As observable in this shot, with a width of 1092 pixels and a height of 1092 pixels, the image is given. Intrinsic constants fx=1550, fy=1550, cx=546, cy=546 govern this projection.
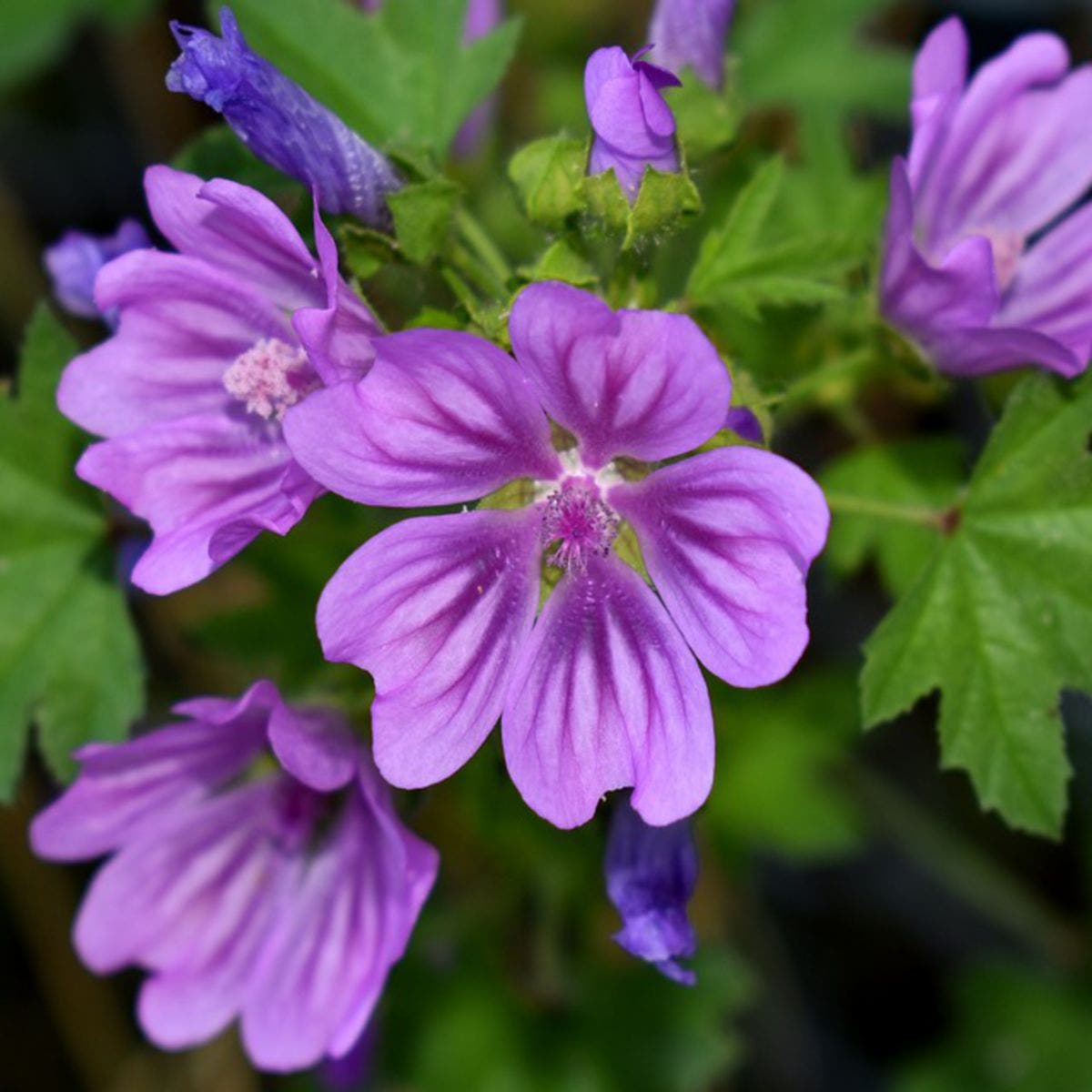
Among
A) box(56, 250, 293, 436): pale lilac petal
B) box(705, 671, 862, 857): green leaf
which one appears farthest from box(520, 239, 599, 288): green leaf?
box(705, 671, 862, 857): green leaf

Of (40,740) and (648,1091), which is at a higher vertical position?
(40,740)

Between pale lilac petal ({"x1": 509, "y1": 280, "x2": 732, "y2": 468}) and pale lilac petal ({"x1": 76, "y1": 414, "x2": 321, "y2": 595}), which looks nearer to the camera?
pale lilac petal ({"x1": 509, "y1": 280, "x2": 732, "y2": 468})

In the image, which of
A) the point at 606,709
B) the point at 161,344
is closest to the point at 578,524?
the point at 606,709

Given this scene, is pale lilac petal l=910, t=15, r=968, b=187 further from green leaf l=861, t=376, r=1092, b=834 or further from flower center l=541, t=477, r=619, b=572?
flower center l=541, t=477, r=619, b=572

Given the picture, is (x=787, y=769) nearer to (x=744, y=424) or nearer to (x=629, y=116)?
(x=744, y=424)

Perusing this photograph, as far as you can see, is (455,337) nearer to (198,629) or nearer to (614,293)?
(614,293)

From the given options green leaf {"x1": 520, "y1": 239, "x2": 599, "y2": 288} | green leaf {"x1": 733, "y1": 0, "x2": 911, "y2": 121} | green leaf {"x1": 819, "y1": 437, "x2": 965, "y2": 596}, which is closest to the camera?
green leaf {"x1": 520, "y1": 239, "x2": 599, "y2": 288}

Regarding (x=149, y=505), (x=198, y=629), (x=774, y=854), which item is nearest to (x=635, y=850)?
(x=149, y=505)

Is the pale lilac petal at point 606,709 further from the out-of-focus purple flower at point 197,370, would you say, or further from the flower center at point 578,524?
the out-of-focus purple flower at point 197,370
